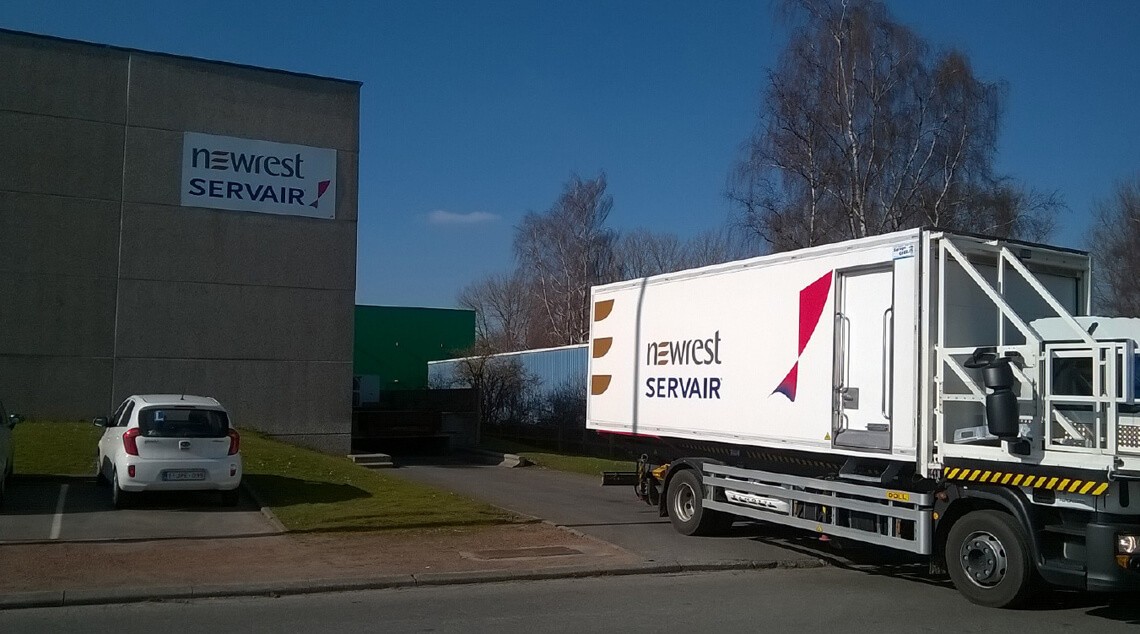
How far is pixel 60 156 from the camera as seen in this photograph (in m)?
23.8

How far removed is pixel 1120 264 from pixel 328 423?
3127 centimetres

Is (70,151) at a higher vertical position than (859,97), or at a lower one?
lower

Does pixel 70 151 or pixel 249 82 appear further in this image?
pixel 249 82

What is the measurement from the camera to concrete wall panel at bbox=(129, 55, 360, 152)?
24625mm

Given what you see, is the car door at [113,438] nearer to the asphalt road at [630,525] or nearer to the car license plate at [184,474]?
the car license plate at [184,474]

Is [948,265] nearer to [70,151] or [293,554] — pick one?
[293,554]

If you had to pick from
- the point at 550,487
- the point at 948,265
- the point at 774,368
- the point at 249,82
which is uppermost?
the point at 249,82

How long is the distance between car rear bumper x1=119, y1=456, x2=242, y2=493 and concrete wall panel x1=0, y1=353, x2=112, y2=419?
10964mm

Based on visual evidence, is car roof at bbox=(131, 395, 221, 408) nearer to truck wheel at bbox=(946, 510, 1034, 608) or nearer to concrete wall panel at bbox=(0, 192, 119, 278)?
truck wheel at bbox=(946, 510, 1034, 608)

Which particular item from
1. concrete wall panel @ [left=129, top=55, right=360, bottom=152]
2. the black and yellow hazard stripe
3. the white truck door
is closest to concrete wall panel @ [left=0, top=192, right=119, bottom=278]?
concrete wall panel @ [left=129, top=55, right=360, bottom=152]

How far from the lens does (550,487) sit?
68.6ft

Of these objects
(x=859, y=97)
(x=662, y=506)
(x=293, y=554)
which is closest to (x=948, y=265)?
(x=662, y=506)

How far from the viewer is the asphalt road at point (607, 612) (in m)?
8.50

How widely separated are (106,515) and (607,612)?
8.12 meters
